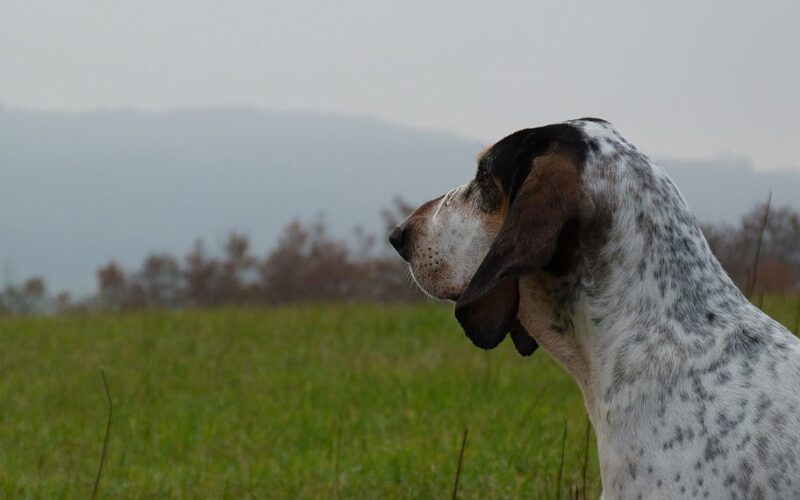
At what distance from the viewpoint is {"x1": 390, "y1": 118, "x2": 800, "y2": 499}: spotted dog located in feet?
14.9

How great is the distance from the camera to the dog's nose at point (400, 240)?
5.35m

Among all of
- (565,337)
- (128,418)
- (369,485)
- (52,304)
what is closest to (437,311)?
(128,418)

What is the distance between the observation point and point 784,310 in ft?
47.0

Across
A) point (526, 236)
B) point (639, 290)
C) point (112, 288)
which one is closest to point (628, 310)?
point (639, 290)

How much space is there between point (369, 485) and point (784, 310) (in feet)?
25.2

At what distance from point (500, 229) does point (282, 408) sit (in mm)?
6972

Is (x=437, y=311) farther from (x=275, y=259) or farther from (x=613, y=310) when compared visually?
(x=613, y=310)

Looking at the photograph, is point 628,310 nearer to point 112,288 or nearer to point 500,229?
point 500,229

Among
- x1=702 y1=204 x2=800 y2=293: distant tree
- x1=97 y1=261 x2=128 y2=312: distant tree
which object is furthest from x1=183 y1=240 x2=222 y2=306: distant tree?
x1=702 y1=204 x2=800 y2=293: distant tree

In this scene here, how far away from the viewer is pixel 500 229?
16.0 ft

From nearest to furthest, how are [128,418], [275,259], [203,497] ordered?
[203,497]
[128,418]
[275,259]

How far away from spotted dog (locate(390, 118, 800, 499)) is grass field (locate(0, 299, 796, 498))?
1900 mm

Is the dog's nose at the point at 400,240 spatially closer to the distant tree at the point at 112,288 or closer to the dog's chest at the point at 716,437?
the dog's chest at the point at 716,437

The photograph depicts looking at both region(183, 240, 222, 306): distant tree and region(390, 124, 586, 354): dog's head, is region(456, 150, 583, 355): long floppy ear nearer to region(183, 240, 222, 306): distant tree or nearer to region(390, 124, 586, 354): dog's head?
region(390, 124, 586, 354): dog's head
